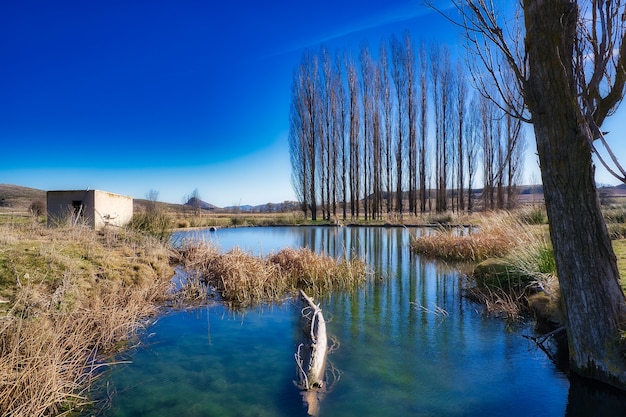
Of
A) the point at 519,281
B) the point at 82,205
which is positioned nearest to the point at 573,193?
the point at 519,281

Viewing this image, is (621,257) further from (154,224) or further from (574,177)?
(154,224)

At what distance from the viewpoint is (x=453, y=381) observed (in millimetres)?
3523

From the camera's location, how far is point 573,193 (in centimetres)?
302

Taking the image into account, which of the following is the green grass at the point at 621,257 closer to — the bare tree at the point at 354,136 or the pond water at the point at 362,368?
the pond water at the point at 362,368

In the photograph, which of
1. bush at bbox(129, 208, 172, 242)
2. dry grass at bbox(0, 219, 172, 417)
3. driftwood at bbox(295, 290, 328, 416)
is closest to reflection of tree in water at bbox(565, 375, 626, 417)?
driftwood at bbox(295, 290, 328, 416)

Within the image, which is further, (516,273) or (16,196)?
(16,196)

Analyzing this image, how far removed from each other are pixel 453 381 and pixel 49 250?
5.80m

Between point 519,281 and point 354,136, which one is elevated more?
point 354,136

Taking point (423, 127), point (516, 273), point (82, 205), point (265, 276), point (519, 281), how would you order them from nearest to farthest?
point (519, 281)
point (516, 273)
point (265, 276)
point (82, 205)
point (423, 127)

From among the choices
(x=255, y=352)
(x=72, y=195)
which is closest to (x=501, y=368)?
(x=255, y=352)

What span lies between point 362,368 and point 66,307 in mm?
3253

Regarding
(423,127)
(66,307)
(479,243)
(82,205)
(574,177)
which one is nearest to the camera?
(574,177)

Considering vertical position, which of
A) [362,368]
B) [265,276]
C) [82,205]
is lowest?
[362,368]

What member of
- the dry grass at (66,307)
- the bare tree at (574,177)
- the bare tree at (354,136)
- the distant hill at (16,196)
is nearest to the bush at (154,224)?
the dry grass at (66,307)
